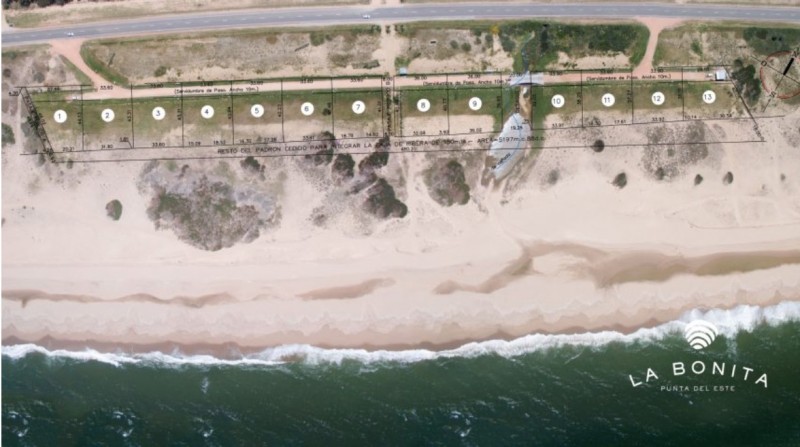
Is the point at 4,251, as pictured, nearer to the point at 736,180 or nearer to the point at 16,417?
the point at 16,417

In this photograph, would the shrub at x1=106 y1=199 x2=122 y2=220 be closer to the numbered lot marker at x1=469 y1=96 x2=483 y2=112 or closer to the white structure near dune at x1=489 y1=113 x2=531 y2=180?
the numbered lot marker at x1=469 y1=96 x2=483 y2=112

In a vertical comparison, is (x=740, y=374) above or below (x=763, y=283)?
below

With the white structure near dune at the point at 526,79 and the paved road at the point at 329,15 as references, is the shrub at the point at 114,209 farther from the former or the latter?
the white structure near dune at the point at 526,79

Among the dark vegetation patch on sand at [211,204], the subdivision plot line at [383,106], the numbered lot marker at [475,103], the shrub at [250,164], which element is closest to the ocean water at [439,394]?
the dark vegetation patch on sand at [211,204]

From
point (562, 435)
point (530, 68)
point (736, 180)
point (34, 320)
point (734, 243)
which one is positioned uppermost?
point (530, 68)

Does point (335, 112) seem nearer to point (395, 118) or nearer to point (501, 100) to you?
point (395, 118)

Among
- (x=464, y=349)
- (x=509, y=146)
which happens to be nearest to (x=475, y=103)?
(x=509, y=146)

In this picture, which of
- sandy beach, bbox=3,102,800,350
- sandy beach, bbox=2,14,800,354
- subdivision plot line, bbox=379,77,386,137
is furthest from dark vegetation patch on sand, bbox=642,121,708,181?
subdivision plot line, bbox=379,77,386,137

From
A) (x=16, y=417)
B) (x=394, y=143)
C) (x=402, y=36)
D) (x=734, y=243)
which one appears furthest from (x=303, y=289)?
(x=734, y=243)
